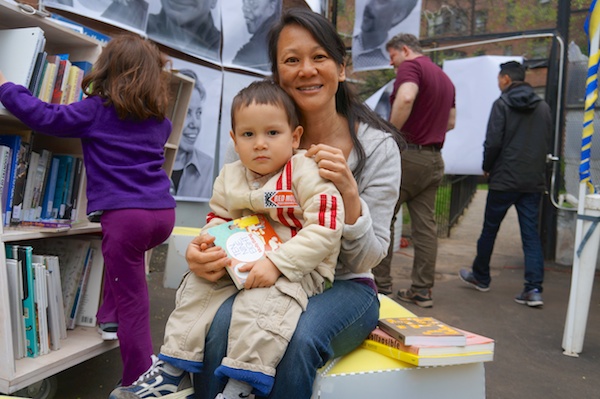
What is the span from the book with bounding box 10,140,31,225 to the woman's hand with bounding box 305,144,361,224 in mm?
1354

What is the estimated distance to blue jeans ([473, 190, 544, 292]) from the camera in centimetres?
409

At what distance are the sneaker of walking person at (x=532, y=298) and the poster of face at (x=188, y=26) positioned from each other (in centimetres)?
351

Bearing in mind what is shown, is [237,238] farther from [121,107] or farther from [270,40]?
[121,107]

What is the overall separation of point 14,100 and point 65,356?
1.09 metres

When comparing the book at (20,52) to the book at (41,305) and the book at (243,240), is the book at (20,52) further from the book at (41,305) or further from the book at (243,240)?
the book at (243,240)

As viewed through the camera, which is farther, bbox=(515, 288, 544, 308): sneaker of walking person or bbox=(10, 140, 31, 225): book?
bbox=(515, 288, 544, 308): sneaker of walking person

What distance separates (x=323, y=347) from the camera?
4.58 ft

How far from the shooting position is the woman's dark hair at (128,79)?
211cm

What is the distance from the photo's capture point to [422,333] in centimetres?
153

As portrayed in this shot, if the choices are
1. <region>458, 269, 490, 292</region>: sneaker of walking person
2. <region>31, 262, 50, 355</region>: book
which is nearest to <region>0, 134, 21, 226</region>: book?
<region>31, 262, 50, 355</region>: book

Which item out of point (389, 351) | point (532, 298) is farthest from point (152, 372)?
point (532, 298)

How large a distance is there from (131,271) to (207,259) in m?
0.88

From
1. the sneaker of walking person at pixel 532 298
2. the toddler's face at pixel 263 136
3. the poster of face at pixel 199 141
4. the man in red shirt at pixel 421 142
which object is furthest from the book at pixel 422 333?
the poster of face at pixel 199 141

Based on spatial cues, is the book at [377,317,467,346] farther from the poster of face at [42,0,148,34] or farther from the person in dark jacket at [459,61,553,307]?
the poster of face at [42,0,148,34]
